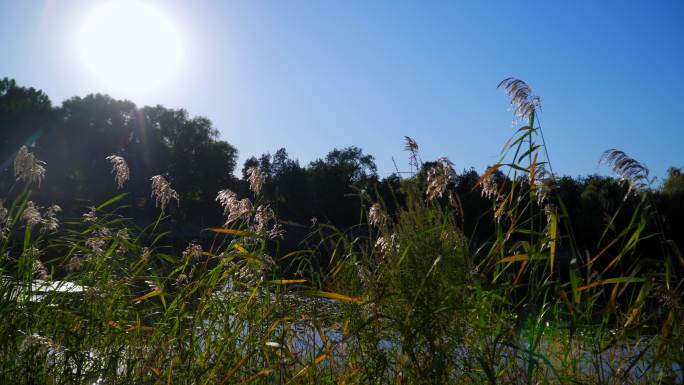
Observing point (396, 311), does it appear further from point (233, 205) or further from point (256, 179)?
point (256, 179)

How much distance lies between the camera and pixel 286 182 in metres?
51.5

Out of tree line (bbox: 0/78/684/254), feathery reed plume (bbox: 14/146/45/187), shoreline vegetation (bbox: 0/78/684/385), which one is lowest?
shoreline vegetation (bbox: 0/78/684/385)

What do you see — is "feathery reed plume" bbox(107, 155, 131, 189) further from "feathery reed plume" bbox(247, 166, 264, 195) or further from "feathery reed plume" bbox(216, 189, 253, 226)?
"feathery reed plume" bbox(247, 166, 264, 195)

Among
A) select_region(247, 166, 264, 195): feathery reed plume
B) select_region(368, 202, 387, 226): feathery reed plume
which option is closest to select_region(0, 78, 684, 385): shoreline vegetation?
select_region(368, 202, 387, 226): feathery reed plume

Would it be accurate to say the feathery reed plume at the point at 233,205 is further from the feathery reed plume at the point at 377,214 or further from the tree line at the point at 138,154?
the tree line at the point at 138,154

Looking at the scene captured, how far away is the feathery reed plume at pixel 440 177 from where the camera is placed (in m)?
2.79

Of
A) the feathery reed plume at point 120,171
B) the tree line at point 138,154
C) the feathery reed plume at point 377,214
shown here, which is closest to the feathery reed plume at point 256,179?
the feathery reed plume at point 120,171

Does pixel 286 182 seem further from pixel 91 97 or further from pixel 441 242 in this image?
pixel 441 242

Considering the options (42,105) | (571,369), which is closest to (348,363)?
(571,369)

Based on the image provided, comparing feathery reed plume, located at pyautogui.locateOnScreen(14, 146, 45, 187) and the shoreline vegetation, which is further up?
feathery reed plume, located at pyautogui.locateOnScreen(14, 146, 45, 187)

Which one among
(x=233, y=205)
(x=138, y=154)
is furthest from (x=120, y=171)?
(x=138, y=154)

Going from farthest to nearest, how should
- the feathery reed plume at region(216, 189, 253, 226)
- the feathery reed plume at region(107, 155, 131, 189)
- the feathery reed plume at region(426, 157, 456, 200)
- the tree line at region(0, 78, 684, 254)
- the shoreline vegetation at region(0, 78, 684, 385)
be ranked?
the tree line at region(0, 78, 684, 254)
the feathery reed plume at region(107, 155, 131, 189)
the feathery reed plume at region(216, 189, 253, 226)
the feathery reed plume at region(426, 157, 456, 200)
the shoreline vegetation at region(0, 78, 684, 385)

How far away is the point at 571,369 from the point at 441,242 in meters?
0.94

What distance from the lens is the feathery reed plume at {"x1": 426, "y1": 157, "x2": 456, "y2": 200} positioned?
2789 mm
